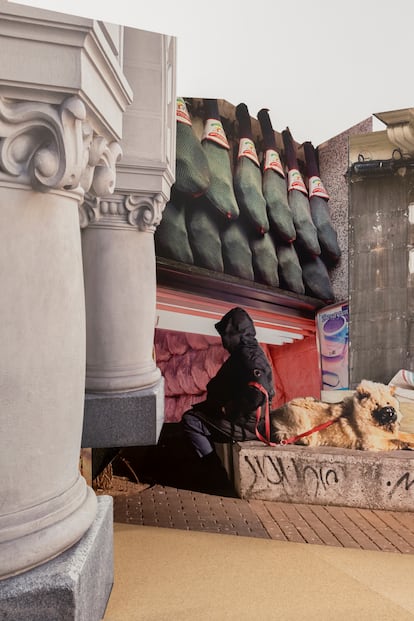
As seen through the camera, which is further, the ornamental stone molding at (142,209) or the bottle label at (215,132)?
the bottle label at (215,132)

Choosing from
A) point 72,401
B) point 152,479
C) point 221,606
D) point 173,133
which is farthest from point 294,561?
point 173,133

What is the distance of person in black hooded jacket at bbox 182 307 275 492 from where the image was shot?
19.2 ft

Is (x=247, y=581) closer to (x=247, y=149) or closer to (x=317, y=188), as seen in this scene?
(x=317, y=188)

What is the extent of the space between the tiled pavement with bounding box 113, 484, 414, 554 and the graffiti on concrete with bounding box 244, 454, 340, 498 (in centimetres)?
17

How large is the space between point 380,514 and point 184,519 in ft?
5.81

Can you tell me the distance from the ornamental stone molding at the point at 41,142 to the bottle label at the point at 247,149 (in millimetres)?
4235

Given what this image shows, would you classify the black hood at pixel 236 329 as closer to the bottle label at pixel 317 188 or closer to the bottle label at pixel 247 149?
the bottle label at pixel 317 188

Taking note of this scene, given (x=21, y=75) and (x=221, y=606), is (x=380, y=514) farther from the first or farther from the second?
(x=21, y=75)

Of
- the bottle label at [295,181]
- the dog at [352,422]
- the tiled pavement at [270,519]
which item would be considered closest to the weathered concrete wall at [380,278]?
the dog at [352,422]

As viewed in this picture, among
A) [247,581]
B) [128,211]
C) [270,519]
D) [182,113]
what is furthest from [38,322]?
[182,113]

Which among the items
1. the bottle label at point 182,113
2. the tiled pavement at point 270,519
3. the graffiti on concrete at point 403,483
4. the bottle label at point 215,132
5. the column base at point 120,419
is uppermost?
the bottle label at point 182,113

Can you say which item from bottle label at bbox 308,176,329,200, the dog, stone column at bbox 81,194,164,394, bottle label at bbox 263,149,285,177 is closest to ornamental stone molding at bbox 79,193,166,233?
stone column at bbox 81,194,164,394

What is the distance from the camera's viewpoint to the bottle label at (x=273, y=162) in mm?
5918

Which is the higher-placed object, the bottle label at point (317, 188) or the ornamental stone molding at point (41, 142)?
the bottle label at point (317, 188)
